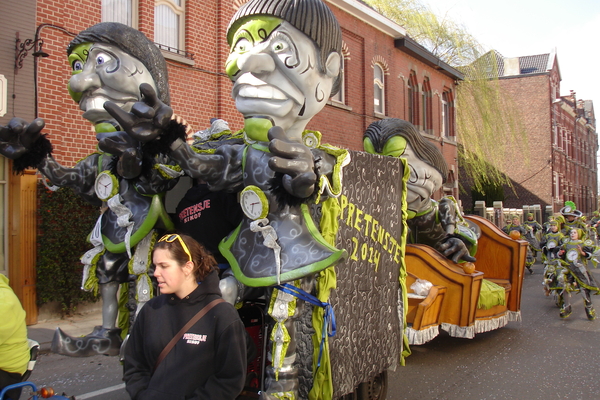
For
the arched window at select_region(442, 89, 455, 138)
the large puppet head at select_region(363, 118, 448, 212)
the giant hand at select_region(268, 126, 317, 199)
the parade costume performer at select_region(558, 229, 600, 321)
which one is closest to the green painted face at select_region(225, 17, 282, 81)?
the giant hand at select_region(268, 126, 317, 199)

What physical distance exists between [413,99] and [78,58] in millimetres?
15698

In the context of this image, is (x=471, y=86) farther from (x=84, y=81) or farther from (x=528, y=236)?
(x=84, y=81)

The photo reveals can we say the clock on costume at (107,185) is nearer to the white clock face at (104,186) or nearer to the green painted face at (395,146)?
the white clock face at (104,186)

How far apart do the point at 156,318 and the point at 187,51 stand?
326 inches

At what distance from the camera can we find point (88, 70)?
3590mm

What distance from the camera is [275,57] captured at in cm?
329

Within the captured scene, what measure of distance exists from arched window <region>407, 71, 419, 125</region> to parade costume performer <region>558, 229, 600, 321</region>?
9707mm

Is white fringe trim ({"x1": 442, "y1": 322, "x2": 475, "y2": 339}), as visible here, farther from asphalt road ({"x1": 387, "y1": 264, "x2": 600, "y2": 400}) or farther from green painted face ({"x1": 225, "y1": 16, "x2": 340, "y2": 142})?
green painted face ({"x1": 225, "y1": 16, "x2": 340, "y2": 142})

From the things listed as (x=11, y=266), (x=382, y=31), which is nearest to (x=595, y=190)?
(x=382, y=31)

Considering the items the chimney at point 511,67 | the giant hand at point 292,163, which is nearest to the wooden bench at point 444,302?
the giant hand at point 292,163

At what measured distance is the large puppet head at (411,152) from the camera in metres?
5.59

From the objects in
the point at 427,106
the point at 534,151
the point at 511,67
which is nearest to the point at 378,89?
the point at 427,106

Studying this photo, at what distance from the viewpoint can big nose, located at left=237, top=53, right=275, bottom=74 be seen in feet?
10.6

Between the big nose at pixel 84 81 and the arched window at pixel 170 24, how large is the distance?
6170 mm
